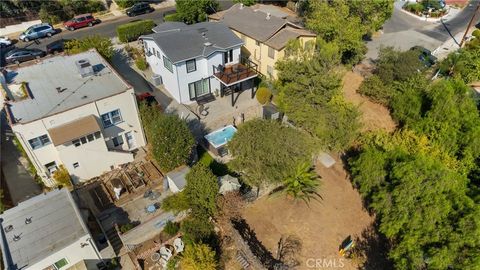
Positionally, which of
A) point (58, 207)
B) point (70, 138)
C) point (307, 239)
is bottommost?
point (307, 239)

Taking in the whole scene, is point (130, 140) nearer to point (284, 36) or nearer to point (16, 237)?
point (16, 237)

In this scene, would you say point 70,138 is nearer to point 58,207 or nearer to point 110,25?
point 58,207

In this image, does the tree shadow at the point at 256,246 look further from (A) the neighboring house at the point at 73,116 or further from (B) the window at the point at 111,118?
(B) the window at the point at 111,118

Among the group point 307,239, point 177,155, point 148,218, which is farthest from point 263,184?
point 148,218

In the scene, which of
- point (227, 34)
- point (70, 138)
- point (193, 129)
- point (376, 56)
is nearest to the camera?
point (70, 138)

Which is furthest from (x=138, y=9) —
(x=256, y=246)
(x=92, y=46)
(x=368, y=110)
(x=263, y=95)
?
(x=256, y=246)

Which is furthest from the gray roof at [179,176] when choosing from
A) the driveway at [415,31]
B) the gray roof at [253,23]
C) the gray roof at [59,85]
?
the driveway at [415,31]
